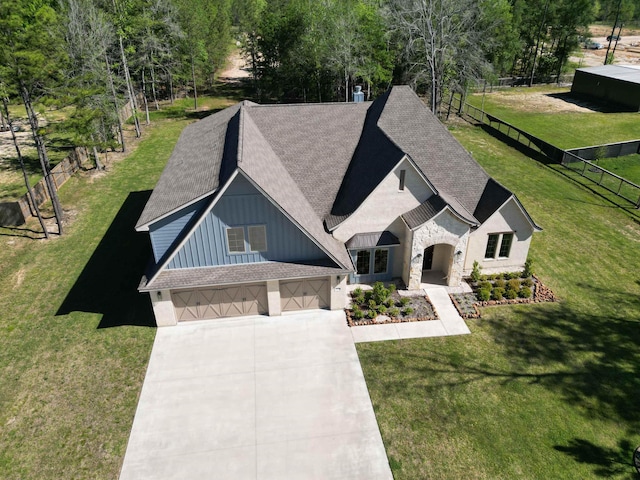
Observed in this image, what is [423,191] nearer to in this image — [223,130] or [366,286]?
[366,286]

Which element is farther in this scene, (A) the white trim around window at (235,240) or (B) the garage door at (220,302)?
(B) the garage door at (220,302)

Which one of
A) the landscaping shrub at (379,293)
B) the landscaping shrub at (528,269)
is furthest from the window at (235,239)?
the landscaping shrub at (528,269)

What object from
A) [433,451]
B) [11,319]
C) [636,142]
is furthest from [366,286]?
[636,142]

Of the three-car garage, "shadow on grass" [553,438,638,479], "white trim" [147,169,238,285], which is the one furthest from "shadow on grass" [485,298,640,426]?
"white trim" [147,169,238,285]

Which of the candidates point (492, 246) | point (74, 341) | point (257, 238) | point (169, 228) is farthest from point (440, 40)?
point (74, 341)

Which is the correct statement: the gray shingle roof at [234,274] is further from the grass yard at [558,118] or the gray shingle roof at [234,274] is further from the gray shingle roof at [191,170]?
the grass yard at [558,118]

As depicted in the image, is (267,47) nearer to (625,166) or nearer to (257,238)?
(625,166)
